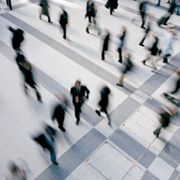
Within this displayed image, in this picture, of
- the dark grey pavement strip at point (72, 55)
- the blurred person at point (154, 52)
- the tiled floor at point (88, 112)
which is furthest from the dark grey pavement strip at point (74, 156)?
the blurred person at point (154, 52)

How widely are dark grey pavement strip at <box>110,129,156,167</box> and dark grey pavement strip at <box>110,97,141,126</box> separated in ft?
1.50

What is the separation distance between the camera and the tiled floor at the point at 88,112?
563cm

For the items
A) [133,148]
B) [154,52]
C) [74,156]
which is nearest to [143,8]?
[154,52]

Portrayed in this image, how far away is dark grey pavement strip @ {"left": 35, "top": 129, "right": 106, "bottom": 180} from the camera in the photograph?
17.8 feet

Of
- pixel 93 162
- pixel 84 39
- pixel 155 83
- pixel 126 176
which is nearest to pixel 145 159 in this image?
pixel 126 176

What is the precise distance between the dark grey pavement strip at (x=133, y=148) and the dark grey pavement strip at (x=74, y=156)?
17.0 inches

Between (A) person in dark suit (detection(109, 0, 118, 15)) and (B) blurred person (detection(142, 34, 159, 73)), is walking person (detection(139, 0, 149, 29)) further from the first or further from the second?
(B) blurred person (detection(142, 34, 159, 73))

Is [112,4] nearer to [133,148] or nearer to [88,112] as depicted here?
[88,112]

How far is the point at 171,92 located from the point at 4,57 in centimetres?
664

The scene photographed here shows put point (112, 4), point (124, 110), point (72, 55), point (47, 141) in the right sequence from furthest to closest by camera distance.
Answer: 1. point (112, 4)
2. point (72, 55)
3. point (124, 110)
4. point (47, 141)

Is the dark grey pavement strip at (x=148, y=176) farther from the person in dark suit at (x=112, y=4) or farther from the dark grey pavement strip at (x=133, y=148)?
the person in dark suit at (x=112, y=4)

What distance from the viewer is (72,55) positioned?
9.34 m

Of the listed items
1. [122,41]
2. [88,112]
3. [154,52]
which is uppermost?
[122,41]

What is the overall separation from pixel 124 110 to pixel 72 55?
3.61 metres
